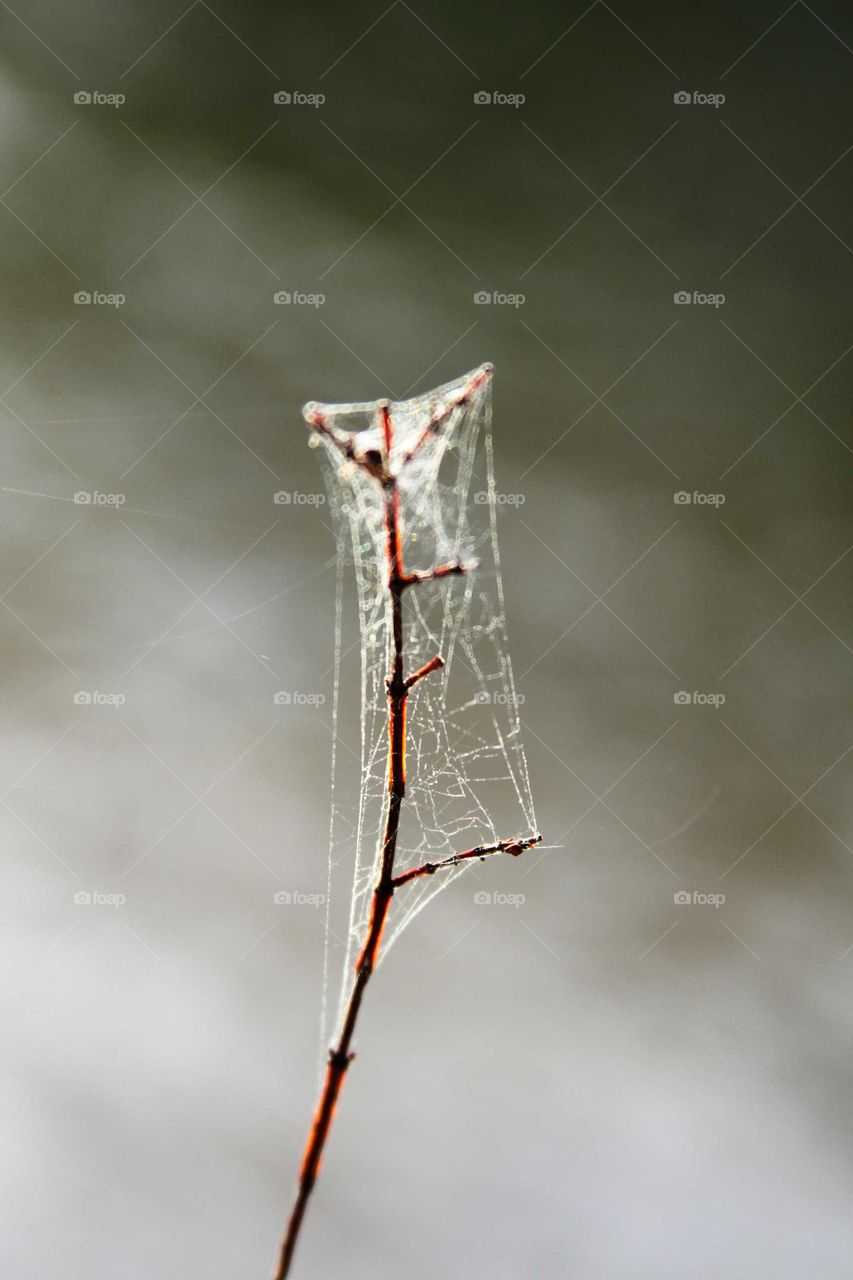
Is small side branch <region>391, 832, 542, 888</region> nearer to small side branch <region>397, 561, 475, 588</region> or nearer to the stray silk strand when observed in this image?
the stray silk strand

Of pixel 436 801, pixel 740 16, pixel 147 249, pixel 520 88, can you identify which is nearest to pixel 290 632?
pixel 436 801

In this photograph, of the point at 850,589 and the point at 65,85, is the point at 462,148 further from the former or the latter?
the point at 850,589

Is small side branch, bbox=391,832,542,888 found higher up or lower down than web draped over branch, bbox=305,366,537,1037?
lower down

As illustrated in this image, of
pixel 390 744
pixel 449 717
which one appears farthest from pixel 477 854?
pixel 449 717

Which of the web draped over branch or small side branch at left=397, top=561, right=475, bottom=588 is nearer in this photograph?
small side branch at left=397, top=561, right=475, bottom=588

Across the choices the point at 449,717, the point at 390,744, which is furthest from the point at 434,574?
the point at 449,717

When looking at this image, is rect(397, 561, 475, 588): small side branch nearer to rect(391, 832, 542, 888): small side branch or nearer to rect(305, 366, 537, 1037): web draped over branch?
rect(391, 832, 542, 888): small side branch

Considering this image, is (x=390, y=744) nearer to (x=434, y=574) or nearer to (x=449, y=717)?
(x=434, y=574)

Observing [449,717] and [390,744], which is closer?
[390,744]

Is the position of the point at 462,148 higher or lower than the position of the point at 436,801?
higher

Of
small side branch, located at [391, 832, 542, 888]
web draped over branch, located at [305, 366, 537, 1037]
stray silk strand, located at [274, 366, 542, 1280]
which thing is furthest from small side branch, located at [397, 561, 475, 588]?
web draped over branch, located at [305, 366, 537, 1037]

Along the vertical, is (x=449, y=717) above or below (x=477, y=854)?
above
